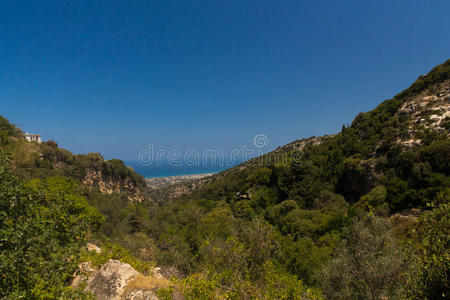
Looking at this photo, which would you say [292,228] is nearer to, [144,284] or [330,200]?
[330,200]

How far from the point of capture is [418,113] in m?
37.4

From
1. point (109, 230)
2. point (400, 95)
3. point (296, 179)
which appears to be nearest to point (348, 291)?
point (296, 179)

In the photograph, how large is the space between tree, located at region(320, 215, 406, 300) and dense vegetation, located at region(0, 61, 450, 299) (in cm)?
7

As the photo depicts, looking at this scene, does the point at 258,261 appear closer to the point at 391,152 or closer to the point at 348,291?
the point at 348,291

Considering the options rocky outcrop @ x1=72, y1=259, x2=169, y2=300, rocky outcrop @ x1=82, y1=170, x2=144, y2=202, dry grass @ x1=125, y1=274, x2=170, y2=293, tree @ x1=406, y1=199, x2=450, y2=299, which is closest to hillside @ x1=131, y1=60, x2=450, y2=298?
tree @ x1=406, y1=199, x2=450, y2=299

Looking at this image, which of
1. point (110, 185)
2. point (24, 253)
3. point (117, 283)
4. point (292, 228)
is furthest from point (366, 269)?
point (110, 185)

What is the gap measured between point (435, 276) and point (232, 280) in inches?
275

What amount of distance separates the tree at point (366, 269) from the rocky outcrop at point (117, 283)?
10.5 m

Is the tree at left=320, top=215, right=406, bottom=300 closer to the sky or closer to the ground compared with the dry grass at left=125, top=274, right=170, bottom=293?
closer to the ground

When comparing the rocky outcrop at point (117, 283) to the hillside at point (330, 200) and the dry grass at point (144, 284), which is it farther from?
the hillside at point (330, 200)

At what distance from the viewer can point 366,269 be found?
1039cm

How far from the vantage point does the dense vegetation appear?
6.74m

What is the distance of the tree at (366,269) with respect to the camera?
9953mm

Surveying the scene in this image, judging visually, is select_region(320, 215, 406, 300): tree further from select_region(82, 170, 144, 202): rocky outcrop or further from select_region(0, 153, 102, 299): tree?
select_region(82, 170, 144, 202): rocky outcrop
